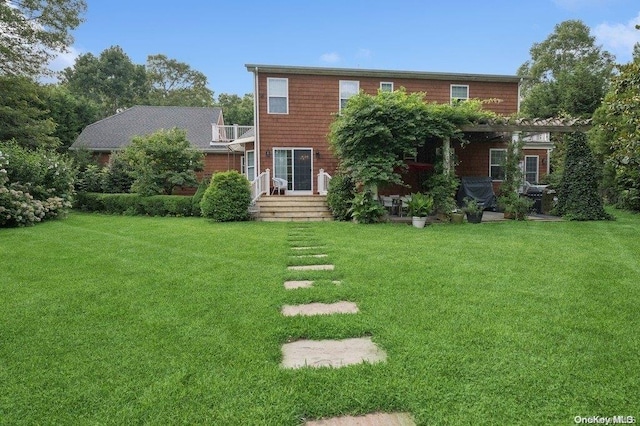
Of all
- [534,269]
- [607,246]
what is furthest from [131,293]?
[607,246]

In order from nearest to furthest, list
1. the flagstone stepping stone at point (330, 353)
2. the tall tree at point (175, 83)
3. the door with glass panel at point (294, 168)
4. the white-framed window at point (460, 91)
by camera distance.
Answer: the flagstone stepping stone at point (330, 353) < the door with glass panel at point (294, 168) < the white-framed window at point (460, 91) < the tall tree at point (175, 83)

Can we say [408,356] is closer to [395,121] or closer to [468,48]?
[395,121]

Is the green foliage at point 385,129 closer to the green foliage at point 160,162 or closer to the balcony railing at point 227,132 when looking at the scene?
the green foliage at point 160,162

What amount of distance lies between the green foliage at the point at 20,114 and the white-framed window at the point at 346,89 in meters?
13.9

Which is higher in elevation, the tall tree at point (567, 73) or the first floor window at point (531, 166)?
the tall tree at point (567, 73)

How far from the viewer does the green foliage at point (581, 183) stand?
417 inches

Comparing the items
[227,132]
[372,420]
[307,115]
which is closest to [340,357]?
[372,420]

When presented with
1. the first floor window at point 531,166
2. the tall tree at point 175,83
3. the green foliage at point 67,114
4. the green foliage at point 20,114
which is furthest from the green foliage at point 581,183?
the tall tree at point 175,83

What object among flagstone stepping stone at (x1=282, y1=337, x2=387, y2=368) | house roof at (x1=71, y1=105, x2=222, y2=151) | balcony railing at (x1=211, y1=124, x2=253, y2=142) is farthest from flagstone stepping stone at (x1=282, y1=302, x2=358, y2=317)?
house roof at (x1=71, y1=105, x2=222, y2=151)

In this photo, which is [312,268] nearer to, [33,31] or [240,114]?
[33,31]

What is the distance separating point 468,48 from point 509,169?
24.1ft

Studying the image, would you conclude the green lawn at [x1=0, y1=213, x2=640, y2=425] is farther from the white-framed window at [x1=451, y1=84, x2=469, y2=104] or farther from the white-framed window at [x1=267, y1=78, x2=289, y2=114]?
the white-framed window at [x1=451, y1=84, x2=469, y2=104]

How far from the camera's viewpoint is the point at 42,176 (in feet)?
36.6

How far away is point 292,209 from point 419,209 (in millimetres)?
3953
